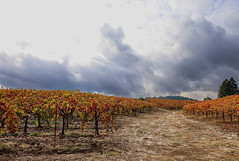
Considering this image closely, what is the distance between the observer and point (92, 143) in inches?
494

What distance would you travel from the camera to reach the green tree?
78062 mm

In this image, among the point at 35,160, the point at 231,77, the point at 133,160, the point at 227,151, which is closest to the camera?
the point at 35,160

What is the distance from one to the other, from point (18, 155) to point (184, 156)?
11152 mm

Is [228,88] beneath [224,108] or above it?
above

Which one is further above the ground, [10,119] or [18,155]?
[10,119]

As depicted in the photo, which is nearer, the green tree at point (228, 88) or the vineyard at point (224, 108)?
the vineyard at point (224, 108)

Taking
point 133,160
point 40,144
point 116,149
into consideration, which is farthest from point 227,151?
point 40,144

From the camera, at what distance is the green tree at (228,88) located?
7806 cm

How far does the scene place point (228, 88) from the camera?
258 ft

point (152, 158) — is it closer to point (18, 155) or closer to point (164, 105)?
point (18, 155)

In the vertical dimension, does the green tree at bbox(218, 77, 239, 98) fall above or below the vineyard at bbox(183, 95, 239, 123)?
above

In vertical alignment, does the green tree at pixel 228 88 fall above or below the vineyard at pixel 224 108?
above

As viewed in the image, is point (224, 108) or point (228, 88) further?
point (228, 88)

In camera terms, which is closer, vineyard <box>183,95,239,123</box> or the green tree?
vineyard <box>183,95,239,123</box>
